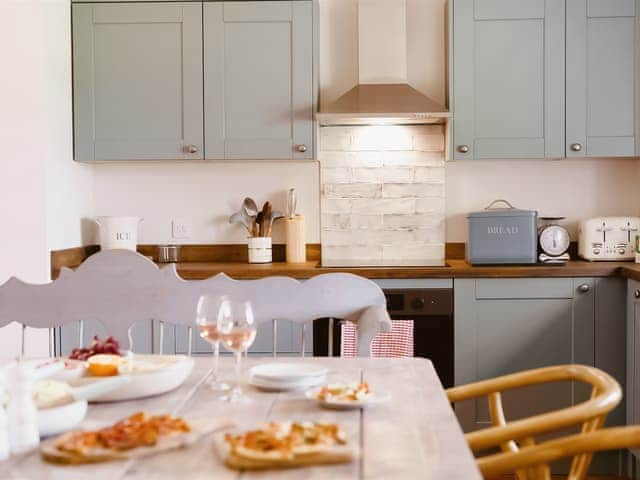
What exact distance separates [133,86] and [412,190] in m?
1.44

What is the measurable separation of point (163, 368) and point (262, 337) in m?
1.92

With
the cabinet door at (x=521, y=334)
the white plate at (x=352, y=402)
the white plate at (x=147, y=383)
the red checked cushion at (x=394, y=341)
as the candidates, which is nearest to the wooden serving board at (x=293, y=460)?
the white plate at (x=352, y=402)

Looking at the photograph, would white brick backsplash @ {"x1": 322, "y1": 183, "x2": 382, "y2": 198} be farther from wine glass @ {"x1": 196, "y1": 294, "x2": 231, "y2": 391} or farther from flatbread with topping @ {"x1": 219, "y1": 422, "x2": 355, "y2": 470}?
flatbread with topping @ {"x1": 219, "y1": 422, "x2": 355, "y2": 470}

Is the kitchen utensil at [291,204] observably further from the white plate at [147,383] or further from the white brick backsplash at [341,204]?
the white plate at [147,383]

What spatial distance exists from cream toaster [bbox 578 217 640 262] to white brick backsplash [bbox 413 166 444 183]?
2.42ft

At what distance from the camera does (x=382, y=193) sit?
409 centimetres

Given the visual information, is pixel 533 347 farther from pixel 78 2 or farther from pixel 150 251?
pixel 78 2

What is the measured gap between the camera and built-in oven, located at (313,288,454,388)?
11.3 feet

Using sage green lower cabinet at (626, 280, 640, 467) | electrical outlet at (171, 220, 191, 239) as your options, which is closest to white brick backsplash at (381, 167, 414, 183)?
electrical outlet at (171, 220, 191, 239)

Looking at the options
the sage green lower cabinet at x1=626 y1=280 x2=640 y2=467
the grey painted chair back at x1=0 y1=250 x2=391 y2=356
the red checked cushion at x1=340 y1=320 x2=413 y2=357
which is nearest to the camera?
the grey painted chair back at x1=0 y1=250 x2=391 y2=356

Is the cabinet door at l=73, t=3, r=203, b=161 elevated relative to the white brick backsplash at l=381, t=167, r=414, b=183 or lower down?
elevated

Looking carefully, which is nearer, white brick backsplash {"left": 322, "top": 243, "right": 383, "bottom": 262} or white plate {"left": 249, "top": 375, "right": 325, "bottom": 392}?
white plate {"left": 249, "top": 375, "right": 325, "bottom": 392}

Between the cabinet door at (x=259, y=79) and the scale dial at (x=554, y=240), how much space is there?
3.73ft

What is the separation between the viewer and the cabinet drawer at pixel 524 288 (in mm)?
3463
